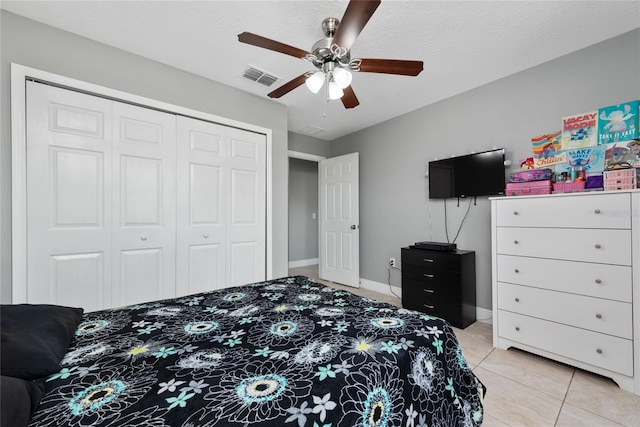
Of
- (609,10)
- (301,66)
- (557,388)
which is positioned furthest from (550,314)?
(301,66)

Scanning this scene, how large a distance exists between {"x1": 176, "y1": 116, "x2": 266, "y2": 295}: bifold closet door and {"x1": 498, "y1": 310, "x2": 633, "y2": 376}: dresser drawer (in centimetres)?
252

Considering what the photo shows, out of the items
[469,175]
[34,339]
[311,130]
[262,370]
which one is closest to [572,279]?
[469,175]

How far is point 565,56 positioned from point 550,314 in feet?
7.31

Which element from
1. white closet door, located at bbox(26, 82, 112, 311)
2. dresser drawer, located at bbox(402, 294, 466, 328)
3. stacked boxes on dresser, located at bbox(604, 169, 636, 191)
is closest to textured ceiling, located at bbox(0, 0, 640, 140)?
white closet door, located at bbox(26, 82, 112, 311)

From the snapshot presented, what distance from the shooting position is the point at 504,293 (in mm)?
2205

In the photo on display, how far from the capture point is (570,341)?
186 centimetres

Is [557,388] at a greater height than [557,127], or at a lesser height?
lesser

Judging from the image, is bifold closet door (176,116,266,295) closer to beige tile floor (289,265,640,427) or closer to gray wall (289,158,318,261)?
beige tile floor (289,265,640,427)

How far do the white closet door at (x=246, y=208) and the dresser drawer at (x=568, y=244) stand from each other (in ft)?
8.12

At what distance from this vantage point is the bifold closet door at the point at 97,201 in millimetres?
1938

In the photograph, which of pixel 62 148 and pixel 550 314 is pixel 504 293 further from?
pixel 62 148

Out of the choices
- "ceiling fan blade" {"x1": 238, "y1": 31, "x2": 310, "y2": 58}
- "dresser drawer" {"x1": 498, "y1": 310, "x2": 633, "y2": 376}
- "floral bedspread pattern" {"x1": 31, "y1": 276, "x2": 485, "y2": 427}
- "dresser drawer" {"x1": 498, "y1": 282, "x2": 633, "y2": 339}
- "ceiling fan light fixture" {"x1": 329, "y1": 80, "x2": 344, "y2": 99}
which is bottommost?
"dresser drawer" {"x1": 498, "y1": 310, "x2": 633, "y2": 376}

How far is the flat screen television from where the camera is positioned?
262 centimetres

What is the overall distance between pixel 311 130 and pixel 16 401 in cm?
403
